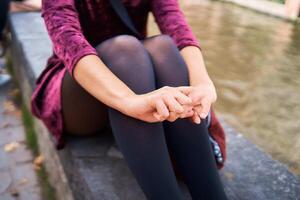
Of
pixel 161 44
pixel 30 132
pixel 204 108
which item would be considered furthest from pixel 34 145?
pixel 204 108

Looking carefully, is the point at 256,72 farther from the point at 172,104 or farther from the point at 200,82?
the point at 172,104

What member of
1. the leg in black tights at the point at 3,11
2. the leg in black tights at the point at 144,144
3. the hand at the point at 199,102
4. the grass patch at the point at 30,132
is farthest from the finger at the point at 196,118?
the leg in black tights at the point at 3,11

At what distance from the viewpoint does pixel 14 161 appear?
256 cm

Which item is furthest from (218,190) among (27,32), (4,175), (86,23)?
(27,32)

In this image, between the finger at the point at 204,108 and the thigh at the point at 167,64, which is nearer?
the finger at the point at 204,108

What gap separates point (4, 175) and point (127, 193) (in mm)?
1089

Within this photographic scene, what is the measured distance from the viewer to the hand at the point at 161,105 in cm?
126

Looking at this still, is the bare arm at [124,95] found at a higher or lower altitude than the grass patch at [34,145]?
higher

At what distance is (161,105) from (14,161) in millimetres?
1606

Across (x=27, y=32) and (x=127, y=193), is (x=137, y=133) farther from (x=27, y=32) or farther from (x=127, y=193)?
(x=27, y=32)

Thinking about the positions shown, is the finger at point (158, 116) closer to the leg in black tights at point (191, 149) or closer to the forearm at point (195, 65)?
the leg in black tights at point (191, 149)

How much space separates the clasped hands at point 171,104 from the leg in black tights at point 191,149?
0.08 metres

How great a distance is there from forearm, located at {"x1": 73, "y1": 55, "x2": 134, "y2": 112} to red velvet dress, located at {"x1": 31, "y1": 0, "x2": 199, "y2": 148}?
0.12 m

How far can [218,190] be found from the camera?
1463 millimetres
